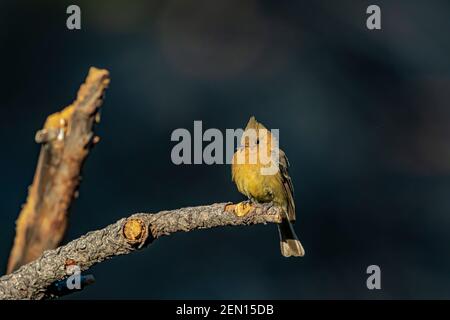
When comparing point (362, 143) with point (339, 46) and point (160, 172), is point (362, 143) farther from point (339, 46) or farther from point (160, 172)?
point (160, 172)

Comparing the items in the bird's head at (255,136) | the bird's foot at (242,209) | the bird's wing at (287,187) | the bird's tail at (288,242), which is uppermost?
the bird's head at (255,136)

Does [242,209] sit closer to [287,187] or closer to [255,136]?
[255,136]

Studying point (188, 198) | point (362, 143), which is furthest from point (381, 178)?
point (188, 198)

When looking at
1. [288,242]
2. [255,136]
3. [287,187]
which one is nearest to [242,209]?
[255,136]

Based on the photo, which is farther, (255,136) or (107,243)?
(255,136)

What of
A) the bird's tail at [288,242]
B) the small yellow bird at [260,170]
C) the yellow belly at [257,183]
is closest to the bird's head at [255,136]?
the small yellow bird at [260,170]

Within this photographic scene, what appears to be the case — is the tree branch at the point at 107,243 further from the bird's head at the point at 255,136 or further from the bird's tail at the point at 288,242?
the bird's tail at the point at 288,242
